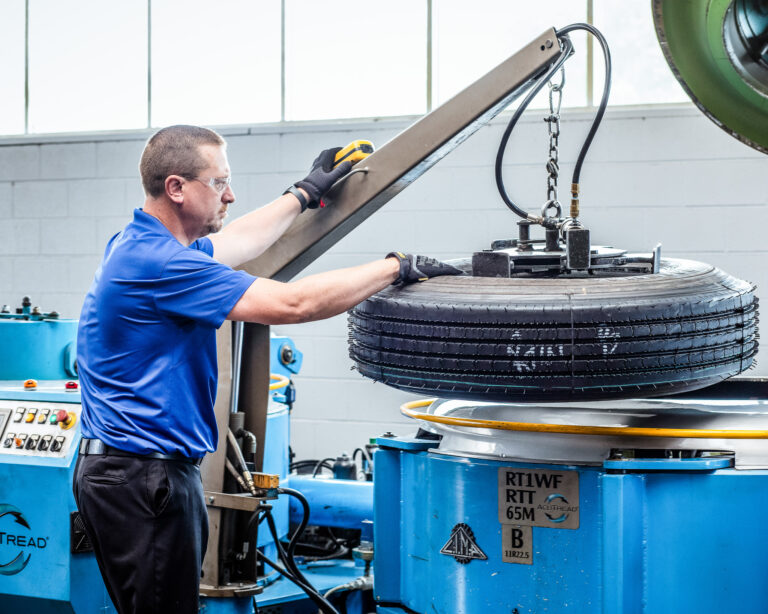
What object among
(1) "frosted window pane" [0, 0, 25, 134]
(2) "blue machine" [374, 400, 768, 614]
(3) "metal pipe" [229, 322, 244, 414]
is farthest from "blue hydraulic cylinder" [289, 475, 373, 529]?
(1) "frosted window pane" [0, 0, 25, 134]

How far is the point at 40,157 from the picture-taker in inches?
193

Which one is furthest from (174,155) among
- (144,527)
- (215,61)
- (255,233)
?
(215,61)

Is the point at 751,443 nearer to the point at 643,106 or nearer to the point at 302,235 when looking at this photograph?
the point at 302,235

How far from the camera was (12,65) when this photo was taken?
5.04m

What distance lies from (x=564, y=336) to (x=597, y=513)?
29cm

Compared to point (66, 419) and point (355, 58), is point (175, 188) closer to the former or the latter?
point (66, 419)

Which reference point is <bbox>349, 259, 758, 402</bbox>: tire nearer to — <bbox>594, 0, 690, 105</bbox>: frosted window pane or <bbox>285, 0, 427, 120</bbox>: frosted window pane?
<bbox>594, 0, 690, 105</bbox>: frosted window pane

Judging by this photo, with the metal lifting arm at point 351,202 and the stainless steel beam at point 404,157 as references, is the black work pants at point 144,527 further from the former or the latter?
the stainless steel beam at point 404,157

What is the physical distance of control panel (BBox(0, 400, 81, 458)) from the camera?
2.38 m

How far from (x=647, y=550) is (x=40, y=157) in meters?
4.26

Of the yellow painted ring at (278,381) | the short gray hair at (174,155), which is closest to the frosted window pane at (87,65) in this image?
the yellow painted ring at (278,381)

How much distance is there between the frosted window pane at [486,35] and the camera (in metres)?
4.14

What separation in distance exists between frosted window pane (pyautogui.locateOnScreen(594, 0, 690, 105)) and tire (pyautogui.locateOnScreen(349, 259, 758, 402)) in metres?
2.62

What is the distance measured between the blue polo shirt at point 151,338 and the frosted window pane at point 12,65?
3.71 meters
